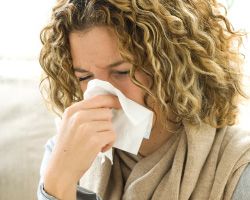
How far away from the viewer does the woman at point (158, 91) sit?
845mm

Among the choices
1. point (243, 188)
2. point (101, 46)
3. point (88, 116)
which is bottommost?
point (243, 188)

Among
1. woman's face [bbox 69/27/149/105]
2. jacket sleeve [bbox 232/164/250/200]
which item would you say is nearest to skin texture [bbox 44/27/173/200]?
woman's face [bbox 69/27/149/105]

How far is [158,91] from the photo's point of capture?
0.87 meters

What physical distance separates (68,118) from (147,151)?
0.70 ft

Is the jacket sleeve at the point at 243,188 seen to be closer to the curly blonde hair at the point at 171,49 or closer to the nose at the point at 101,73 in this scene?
the curly blonde hair at the point at 171,49

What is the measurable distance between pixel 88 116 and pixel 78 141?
0.05 meters

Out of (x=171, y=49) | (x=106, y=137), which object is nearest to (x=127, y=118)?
(x=106, y=137)

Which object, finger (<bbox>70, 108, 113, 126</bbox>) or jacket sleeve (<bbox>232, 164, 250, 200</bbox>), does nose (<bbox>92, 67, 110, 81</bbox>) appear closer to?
finger (<bbox>70, 108, 113, 126</bbox>)

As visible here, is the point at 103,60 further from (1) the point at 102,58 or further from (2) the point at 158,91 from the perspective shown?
(2) the point at 158,91

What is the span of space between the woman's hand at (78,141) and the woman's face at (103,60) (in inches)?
1.5

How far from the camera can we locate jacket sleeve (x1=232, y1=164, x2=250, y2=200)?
0.83 metres

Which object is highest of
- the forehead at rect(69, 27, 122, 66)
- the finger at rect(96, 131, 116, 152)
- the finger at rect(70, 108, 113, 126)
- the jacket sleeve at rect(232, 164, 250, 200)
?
the forehead at rect(69, 27, 122, 66)

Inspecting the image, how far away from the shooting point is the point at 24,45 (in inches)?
60.0

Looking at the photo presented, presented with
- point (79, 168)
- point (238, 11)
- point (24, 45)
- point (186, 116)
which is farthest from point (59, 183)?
point (238, 11)
